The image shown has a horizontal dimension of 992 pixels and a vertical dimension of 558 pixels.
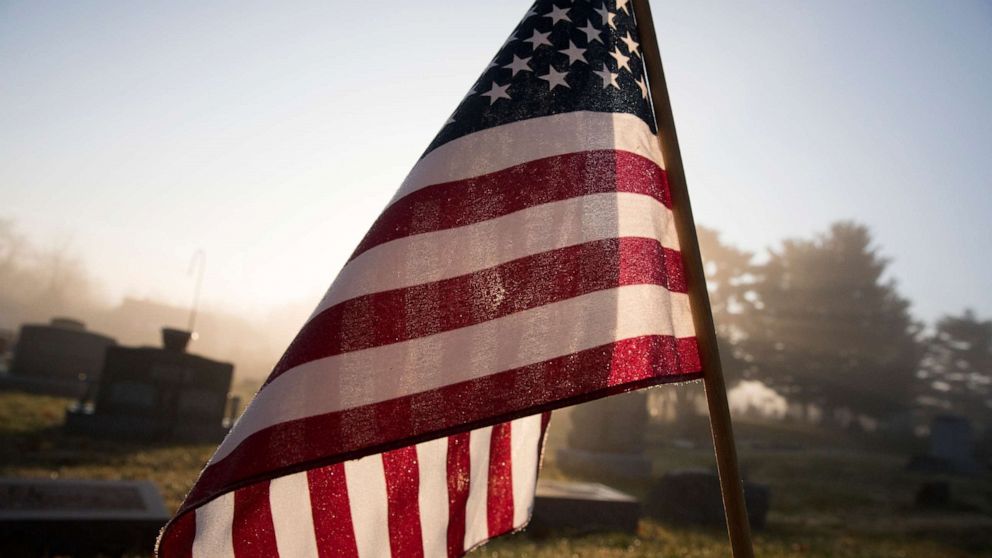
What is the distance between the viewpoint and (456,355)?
6.09 feet

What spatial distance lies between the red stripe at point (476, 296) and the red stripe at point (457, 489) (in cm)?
73

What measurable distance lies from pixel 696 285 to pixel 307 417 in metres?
Result: 1.13

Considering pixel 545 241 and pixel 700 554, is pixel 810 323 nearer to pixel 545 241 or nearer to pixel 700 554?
pixel 700 554

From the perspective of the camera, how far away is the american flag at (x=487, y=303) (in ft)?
5.82

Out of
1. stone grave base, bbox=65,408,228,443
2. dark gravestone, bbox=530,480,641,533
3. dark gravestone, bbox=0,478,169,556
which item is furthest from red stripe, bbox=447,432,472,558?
stone grave base, bbox=65,408,228,443

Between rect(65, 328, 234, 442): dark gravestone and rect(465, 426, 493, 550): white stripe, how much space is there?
1546 cm

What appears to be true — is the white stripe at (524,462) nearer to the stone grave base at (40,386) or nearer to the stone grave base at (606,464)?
the stone grave base at (606,464)

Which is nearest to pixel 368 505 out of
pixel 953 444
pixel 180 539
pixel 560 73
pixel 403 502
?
pixel 403 502

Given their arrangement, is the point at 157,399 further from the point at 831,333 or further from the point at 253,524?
the point at 831,333

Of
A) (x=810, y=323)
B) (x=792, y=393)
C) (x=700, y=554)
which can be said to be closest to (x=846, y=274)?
(x=810, y=323)

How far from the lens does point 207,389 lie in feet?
55.6

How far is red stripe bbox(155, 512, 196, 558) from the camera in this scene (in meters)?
1.89

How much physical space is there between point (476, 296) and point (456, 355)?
185 mm

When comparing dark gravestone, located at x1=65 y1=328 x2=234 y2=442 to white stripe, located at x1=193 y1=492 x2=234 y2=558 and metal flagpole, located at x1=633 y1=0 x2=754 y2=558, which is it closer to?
white stripe, located at x1=193 y1=492 x2=234 y2=558
